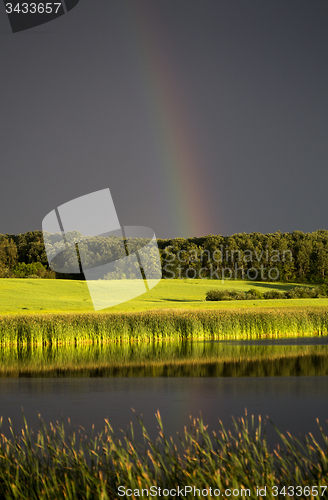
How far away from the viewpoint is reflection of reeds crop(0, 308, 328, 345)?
24.9 metres

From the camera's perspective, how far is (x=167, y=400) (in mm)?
12922

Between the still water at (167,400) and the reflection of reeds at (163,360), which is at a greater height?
the still water at (167,400)

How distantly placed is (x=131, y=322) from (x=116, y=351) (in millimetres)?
4046

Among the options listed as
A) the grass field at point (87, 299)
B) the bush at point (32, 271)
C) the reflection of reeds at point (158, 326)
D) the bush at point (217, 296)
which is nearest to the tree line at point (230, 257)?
the bush at point (32, 271)

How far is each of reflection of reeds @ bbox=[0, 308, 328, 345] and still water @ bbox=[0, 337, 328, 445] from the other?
8.08 meters

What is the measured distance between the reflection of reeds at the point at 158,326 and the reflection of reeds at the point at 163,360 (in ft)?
2.68

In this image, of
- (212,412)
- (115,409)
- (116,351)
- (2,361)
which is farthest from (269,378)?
(2,361)

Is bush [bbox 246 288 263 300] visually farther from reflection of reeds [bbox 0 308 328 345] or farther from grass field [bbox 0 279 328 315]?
reflection of reeds [bbox 0 308 328 345]

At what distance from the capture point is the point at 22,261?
243 feet

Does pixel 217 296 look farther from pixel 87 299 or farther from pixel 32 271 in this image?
pixel 32 271

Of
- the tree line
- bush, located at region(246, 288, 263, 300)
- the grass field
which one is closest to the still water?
the grass field

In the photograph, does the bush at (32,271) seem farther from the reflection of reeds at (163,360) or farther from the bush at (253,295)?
the reflection of reeds at (163,360)

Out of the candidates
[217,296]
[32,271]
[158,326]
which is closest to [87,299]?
[217,296]

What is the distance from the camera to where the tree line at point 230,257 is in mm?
71875
